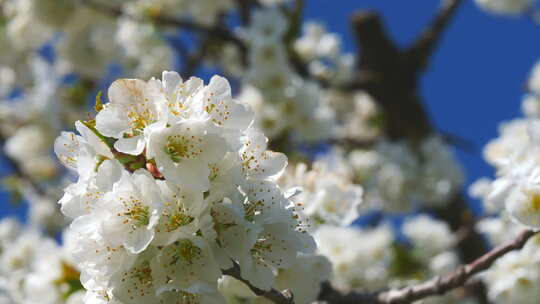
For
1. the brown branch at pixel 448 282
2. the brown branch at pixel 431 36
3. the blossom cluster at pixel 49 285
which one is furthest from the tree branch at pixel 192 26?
the brown branch at pixel 448 282

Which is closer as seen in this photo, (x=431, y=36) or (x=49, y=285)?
(x=49, y=285)

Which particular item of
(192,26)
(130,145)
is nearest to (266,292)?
(130,145)

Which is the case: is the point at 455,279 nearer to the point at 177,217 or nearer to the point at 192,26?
the point at 177,217

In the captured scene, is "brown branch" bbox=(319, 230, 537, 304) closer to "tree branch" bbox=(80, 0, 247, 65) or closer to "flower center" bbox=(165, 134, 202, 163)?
"flower center" bbox=(165, 134, 202, 163)

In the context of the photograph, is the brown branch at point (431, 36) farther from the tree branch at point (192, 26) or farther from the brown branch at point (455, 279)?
the brown branch at point (455, 279)

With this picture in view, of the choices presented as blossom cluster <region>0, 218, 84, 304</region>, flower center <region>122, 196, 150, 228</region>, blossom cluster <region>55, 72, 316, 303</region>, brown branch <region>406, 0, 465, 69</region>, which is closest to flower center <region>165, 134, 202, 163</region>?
blossom cluster <region>55, 72, 316, 303</region>

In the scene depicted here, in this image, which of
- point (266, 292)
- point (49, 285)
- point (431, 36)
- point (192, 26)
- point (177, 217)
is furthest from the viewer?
point (431, 36)

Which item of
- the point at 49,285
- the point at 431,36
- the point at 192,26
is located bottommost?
the point at 49,285
